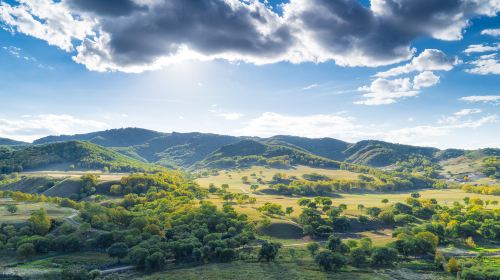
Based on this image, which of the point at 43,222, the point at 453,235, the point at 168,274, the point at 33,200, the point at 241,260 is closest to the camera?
the point at 168,274

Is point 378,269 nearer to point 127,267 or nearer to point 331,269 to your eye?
point 331,269

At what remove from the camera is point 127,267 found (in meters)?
104

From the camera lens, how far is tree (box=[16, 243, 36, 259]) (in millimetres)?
104375

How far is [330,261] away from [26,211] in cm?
13790

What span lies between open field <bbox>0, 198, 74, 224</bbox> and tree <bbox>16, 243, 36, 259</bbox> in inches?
1240

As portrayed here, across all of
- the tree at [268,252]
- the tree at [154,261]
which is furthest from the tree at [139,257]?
the tree at [268,252]

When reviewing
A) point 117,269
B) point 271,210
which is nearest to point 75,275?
point 117,269

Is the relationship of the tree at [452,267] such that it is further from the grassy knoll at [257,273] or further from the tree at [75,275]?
the tree at [75,275]

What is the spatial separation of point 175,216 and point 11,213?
7203 cm

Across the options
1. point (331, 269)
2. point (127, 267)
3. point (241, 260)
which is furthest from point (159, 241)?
point (331, 269)

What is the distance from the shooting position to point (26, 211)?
155 metres

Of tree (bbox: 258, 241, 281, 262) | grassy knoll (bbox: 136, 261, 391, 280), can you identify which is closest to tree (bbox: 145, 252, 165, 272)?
grassy knoll (bbox: 136, 261, 391, 280)

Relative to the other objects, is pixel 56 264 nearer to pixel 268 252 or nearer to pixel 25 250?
pixel 25 250

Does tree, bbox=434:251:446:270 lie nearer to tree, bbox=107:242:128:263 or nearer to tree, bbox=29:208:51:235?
tree, bbox=107:242:128:263
